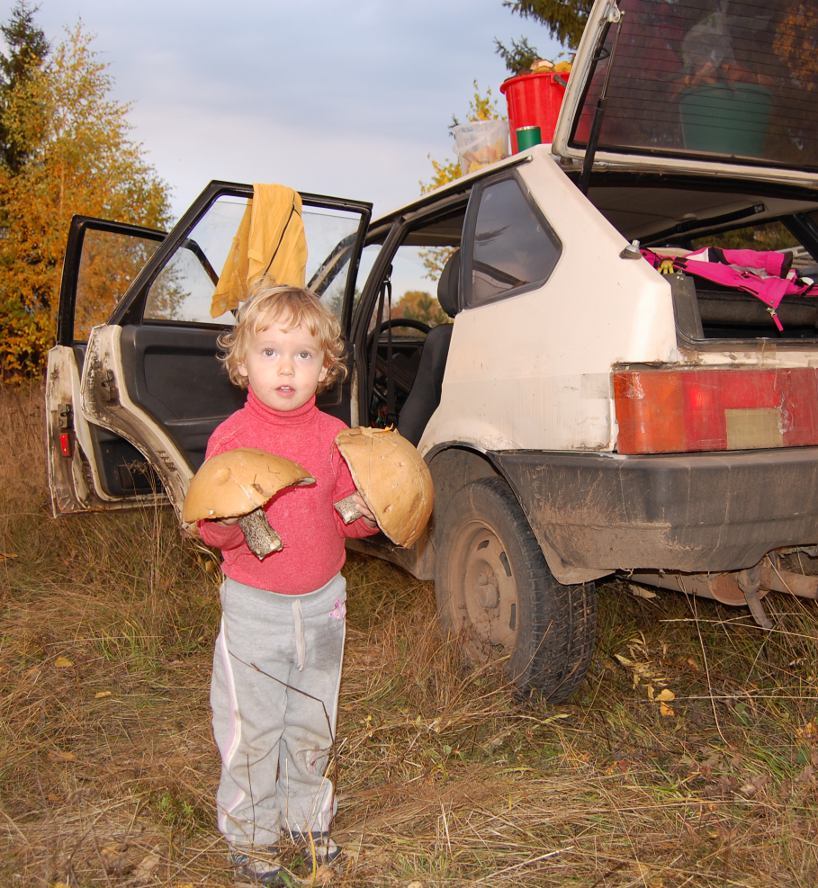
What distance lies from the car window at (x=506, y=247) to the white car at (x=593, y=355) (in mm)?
10

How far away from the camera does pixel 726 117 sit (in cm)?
280

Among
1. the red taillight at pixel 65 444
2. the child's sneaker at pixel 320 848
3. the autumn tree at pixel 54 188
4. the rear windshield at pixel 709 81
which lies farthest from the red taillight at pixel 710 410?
the autumn tree at pixel 54 188

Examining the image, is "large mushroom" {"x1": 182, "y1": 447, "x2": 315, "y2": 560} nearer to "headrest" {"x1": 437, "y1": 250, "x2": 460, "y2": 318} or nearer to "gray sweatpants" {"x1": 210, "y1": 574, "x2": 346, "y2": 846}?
"gray sweatpants" {"x1": 210, "y1": 574, "x2": 346, "y2": 846}

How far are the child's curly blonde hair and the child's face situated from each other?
0.04ft

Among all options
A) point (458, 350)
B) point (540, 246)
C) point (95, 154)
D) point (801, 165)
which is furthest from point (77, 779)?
point (95, 154)

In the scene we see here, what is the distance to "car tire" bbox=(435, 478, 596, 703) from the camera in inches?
101

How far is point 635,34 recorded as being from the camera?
7.92ft

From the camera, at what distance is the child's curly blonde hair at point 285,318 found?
6.49 ft

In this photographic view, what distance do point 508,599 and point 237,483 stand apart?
130cm

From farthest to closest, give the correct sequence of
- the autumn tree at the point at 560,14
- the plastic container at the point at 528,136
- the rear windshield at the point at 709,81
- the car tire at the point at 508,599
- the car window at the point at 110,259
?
1. the autumn tree at the point at 560,14
2. the car window at the point at 110,259
3. the plastic container at the point at 528,136
4. the car tire at the point at 508,599
5. the rear windshield at the point at 709,81

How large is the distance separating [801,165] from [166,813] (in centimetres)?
306

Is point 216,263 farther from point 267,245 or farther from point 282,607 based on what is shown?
point 282,607

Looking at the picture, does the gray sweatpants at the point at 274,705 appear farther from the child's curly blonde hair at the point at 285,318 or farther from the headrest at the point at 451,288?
the headrest at the point at 451,288

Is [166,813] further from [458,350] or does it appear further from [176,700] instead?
[458,350]
